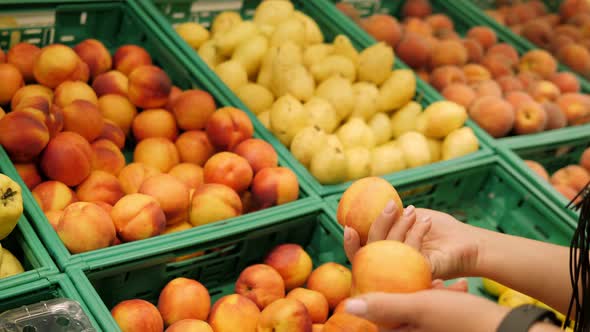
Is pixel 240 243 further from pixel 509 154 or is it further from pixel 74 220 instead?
pixel 509 154

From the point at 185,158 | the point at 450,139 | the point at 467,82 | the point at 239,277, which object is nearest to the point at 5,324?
the point at 239,277

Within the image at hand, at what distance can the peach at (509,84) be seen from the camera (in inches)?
123

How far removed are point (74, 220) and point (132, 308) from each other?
10.7 inches

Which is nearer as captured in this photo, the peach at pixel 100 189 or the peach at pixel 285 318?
the peach at pixel 285 318

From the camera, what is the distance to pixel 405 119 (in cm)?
265

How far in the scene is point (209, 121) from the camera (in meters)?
2.16

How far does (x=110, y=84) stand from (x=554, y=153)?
1.90m

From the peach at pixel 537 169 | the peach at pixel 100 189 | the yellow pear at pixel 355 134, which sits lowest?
the peach at pixel 537 169

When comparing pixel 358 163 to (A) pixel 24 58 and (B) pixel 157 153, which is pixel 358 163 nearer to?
(B) pixel 157 153

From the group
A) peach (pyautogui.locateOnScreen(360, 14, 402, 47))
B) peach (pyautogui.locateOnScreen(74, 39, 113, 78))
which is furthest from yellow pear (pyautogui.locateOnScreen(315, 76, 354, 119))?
peach (pyautogui.locateOnScreen(74, 39, 113, 78))

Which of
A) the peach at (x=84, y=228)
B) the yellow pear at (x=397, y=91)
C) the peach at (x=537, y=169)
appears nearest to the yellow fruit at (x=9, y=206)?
the peach at (x=84, y=228)

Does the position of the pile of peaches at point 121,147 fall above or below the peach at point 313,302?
above

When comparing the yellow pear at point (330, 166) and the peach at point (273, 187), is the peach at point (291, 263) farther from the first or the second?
the yellow pear at point (330, 166)

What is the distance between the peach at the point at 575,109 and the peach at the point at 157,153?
1.90 m
